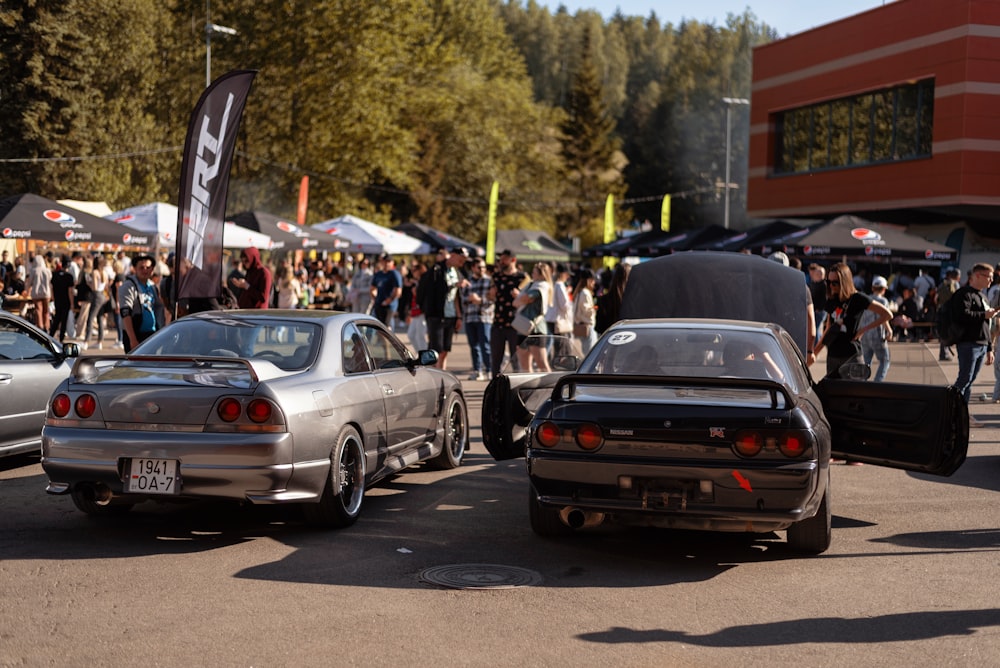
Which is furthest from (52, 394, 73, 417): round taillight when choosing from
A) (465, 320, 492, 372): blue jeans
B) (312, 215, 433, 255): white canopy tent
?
(312, 215, 433, 255): white canopy tent

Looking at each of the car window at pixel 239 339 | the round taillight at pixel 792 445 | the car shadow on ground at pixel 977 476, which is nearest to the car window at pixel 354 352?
the car window at pixel 239 339

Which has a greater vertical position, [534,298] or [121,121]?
[121,121]

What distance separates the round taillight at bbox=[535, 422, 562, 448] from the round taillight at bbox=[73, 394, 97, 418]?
269 centimetres

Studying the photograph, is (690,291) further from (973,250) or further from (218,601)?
(973,250)

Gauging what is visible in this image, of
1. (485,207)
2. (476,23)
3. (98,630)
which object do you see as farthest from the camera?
(476,23)

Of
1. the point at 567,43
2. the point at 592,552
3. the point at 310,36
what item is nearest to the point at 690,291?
the point at 592,552

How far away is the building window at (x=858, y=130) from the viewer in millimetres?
37594

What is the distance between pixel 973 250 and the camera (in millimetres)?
36875

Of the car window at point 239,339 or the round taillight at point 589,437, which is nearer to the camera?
the round taillight at point 589,437

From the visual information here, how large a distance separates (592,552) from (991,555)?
2.43 m

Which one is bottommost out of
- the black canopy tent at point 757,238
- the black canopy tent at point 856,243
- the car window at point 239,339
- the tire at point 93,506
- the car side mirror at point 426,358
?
the tire at point 93,506

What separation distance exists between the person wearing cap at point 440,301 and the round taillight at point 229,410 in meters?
9.70

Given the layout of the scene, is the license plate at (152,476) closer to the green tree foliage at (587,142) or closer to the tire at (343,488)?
the tire at (343,488)

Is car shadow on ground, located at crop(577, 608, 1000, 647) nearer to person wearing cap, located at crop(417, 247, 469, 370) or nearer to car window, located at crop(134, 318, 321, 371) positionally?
car window, located at crop(134, 318, 321, 371)
